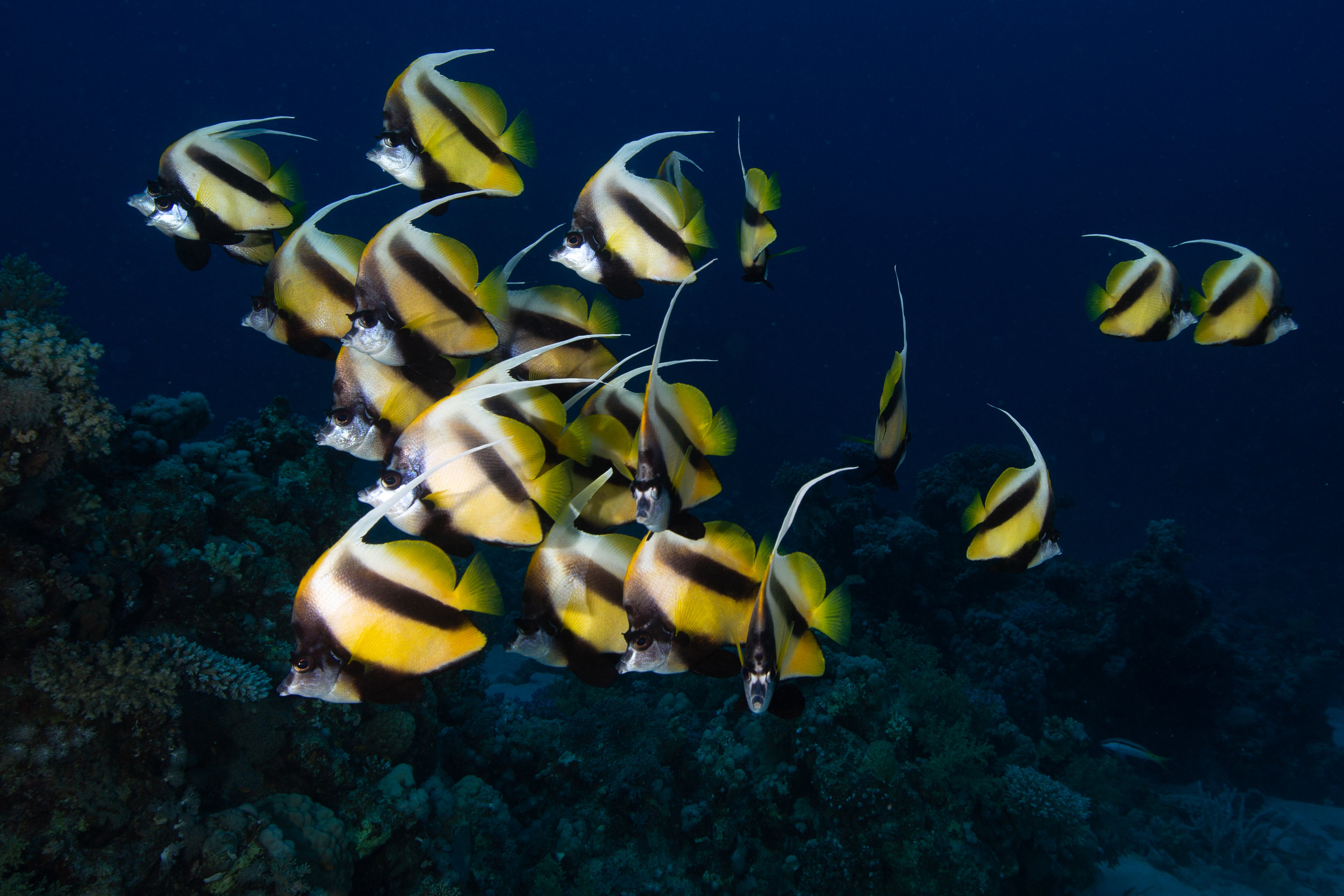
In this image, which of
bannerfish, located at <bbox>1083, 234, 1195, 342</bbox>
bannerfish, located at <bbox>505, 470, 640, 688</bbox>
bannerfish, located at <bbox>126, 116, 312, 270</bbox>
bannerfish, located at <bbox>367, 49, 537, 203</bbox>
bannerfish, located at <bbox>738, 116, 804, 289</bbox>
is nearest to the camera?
bannerfish, located at <bbox>505, 470, 640, 688</bbox>

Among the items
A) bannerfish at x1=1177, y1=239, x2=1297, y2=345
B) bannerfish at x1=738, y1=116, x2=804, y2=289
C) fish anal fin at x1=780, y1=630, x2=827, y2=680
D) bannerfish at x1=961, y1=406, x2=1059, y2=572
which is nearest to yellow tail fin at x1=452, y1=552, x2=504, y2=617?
fish anal fin at x1=780, y1=630, x2=827, y2=680

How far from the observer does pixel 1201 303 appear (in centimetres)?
287

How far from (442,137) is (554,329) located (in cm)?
68

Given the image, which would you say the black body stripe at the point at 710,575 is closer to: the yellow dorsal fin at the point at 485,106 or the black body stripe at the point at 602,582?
the black body stripe at the point at 602,582

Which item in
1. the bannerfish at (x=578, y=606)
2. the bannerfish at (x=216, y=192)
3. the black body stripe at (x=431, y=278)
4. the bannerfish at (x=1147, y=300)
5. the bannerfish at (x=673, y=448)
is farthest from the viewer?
the bannerfish at (x=1147, y=300)

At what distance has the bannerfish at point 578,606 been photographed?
5.29ft

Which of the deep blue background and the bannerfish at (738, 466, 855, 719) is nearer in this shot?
the bannerfish at (738, 466, 855, 719)

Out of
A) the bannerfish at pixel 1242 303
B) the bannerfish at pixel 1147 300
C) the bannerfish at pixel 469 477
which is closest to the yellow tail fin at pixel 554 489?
the bannerfish at pixel 469 477

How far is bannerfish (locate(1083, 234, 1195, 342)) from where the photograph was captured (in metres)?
2.76

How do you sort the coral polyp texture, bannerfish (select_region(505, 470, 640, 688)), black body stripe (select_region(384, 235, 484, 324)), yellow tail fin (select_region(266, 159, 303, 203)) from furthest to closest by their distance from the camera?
the coral polyp texture → yellow tail fin (select_region(266, 159, 303, 203)) → black body stripe (select_region(384, 235, 484, 324)) → bannerfish (select_region(505, 470, 640, 688))

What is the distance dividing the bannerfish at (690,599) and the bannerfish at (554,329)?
77cm

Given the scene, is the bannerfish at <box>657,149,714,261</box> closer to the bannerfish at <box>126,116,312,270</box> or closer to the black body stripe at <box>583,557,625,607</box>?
the black body stripe at <box>583,557,625,607</box>

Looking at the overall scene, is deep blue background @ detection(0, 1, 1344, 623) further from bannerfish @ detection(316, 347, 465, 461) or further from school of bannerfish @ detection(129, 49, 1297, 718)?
bannerfish @ detection(316, 347, 465, 461)

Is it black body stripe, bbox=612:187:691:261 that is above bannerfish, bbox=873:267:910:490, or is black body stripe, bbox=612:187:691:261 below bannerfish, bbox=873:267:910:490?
above
